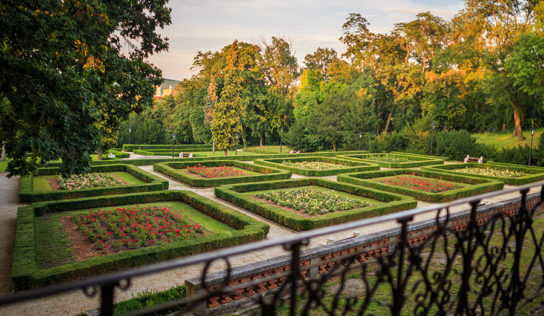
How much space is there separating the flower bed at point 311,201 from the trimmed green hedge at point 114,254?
2.53 metres

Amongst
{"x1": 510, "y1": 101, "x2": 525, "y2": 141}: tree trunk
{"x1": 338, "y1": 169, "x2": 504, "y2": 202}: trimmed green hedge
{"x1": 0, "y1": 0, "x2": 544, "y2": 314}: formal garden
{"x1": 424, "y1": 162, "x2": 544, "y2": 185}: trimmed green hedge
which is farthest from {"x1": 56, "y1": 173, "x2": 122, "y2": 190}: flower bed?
{"x1": 510, "y1": 101, "x2": 525, "y2": 141}: tree trunk

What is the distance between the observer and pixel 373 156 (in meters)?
29.5

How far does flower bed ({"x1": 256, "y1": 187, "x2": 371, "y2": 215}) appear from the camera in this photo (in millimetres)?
11945

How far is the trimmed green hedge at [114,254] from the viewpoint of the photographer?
643 centimetres

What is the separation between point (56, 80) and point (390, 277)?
627 cm

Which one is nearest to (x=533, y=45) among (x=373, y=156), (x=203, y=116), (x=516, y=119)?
(x=516, y=119)

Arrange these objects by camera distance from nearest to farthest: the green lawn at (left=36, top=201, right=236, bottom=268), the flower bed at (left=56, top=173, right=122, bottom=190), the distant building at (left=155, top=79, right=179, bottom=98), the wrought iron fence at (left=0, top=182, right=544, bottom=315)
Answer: the wrought iron fence at (left=0, top=182, right=544, bottom=315), the green lawn at (left=36, top=201, right=236, bottom=268), the flower bed at (left=56, top=173, right=122, bottom=190), the distant building at (left=155, top=79, right=179, bottom=98)

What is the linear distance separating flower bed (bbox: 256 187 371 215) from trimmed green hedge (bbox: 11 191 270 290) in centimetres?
253

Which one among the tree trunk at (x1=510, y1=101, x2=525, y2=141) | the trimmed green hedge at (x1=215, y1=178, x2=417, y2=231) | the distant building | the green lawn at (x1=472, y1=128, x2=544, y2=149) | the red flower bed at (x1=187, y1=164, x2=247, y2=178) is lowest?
the trimmed green hedge at (x1=215, y1=178, x2=417, y2=231)

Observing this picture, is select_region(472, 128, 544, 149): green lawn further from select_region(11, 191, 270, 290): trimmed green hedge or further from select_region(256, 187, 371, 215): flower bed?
select_region(11, 191, 270, 290): trimmed green hedge

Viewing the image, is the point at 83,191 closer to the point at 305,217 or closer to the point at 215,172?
the point at 215,172

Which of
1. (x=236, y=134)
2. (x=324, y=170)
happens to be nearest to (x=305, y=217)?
(x=324, y=170)

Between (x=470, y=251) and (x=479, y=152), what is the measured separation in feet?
94.4

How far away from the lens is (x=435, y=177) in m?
19.4
